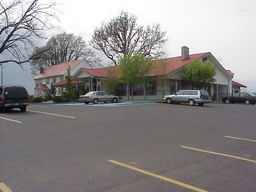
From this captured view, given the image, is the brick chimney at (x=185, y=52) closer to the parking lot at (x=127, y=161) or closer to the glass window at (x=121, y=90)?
the glass window at (x=121, y=90)

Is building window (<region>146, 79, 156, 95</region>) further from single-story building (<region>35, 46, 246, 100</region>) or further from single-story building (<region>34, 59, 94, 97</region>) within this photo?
single-story building (<region>34, 59, 94, 97</region>)

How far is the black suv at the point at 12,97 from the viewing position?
57.6 feet

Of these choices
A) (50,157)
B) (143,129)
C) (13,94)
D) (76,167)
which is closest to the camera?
(76,167)

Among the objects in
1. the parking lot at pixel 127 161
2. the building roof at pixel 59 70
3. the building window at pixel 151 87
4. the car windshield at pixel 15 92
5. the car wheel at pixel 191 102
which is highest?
the building roof at pixel 59 70

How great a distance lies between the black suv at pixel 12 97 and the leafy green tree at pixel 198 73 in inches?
825

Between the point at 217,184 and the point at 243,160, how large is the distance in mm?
1927

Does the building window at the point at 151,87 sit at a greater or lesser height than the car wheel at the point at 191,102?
greater

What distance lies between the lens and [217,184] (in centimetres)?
422

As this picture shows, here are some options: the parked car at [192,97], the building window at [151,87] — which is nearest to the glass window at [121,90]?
the building window at [151,87]

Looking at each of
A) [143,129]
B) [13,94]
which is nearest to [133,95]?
[13,94]

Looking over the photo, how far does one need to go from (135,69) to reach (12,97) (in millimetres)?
16217

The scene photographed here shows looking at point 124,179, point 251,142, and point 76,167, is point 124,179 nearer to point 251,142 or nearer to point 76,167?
point 76,167

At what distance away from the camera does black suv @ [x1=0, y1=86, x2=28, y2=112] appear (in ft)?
57.6

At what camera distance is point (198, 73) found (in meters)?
31.4
